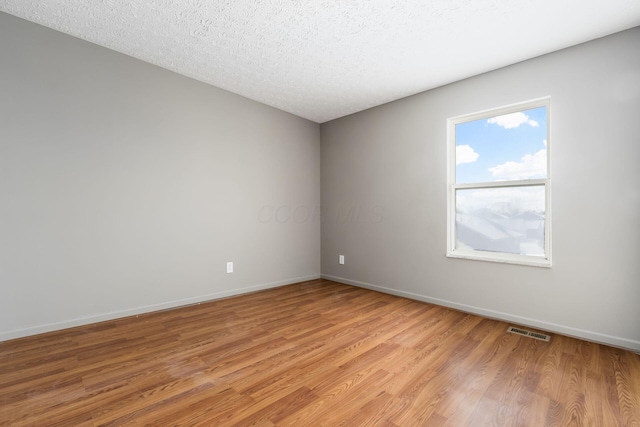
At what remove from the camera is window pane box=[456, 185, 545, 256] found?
2773mm

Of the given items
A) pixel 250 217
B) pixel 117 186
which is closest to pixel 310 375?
pixel 250 217

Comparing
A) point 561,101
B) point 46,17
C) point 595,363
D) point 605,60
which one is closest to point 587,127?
point 561,101

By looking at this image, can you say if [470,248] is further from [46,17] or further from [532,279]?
[46,17]

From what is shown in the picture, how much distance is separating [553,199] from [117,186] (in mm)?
4184

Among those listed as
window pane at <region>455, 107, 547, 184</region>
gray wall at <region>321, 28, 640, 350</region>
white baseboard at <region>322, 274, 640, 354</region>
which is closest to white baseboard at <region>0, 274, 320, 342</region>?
gray wall at <region>321, 28, 640, 350</region>

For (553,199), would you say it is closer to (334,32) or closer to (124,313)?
(334,32)

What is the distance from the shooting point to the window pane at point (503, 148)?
2770 mm

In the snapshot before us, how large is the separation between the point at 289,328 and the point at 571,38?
11.7 ft

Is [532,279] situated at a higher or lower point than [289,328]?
higher

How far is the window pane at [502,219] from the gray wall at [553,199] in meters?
0.17

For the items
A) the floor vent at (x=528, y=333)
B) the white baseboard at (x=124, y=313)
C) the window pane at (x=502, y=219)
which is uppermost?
the window pane at (x=502, y=219)

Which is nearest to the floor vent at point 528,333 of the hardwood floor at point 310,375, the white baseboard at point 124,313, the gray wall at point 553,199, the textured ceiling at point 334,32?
the hardwood floor at point 310,375

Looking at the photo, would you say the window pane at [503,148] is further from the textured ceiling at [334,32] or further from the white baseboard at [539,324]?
the white baseboard at [539,324]

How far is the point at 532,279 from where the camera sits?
8.93ft
